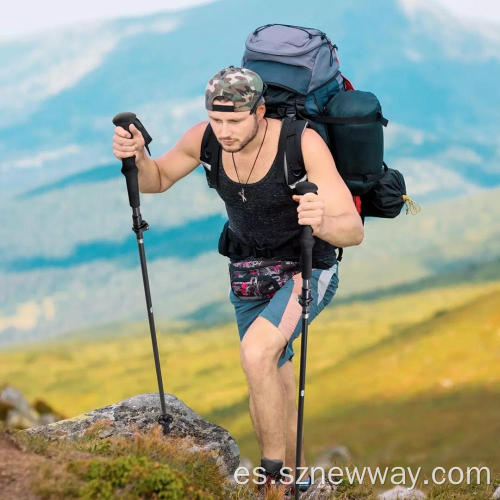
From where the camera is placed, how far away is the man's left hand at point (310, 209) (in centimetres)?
736

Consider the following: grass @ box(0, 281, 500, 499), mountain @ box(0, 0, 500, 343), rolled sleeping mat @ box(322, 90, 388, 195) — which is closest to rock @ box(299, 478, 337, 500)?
grass @ box(0, 281, 500, 499)

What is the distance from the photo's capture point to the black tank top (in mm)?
8000

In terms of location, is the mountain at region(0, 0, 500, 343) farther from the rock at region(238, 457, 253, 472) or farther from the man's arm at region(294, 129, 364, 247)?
the man's arm at region(294, 129, 364, 247)

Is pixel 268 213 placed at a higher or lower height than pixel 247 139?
lower

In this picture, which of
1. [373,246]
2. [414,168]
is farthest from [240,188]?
[414,168]

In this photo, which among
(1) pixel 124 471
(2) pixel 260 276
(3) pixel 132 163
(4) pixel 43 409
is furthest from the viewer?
(4) pixel 43 409

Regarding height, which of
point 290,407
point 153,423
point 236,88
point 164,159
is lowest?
point 153,423

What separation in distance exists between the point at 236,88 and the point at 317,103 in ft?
3.48

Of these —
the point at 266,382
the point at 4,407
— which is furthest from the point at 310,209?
the point at 4,407

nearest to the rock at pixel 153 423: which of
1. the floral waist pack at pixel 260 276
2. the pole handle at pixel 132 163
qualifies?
the floral waist pack at pixel 260 276

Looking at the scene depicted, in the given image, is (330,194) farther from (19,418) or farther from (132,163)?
(19,418)

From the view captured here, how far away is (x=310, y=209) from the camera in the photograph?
24.3 ft

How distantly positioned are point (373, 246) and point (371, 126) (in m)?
69.4

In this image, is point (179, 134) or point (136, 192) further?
point (179, 134)
